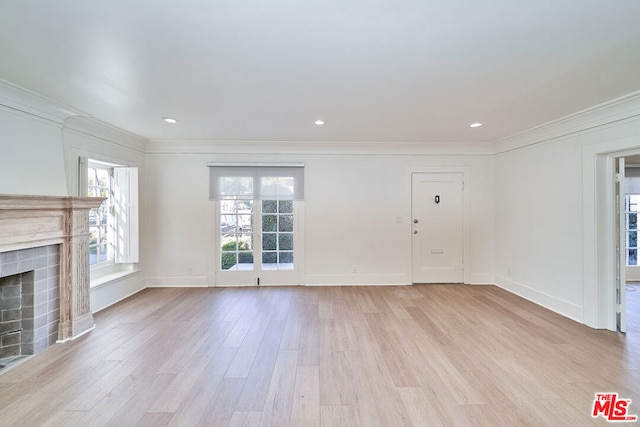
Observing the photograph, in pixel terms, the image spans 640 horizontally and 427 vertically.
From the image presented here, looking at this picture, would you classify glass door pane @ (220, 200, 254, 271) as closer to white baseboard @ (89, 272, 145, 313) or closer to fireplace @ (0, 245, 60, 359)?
white baseboard @ (89, 272, 145, 313)

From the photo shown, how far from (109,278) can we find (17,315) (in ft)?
4.06

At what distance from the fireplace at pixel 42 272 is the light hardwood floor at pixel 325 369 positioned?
0.23 metres

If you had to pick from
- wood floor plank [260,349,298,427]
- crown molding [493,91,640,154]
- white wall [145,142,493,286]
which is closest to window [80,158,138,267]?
white wall [145,142,493,286]

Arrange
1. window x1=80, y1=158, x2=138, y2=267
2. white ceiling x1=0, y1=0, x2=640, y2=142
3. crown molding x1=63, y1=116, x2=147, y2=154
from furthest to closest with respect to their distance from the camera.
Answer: window x1=80, y1=158, x2=138, y2=267 → crown molding x1=63, y1=116, x2=147, y2=154 → white ceiling x1=0, y1=0, x2=640, y2=142

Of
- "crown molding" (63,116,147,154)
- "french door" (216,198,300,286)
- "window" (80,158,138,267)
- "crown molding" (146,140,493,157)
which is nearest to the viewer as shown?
"crown molding" (63,116,147,154)

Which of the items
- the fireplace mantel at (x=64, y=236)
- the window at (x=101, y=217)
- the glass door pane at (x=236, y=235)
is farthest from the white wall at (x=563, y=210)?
the window at (x=101, y=217)

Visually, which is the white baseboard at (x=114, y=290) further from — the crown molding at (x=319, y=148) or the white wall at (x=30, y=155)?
the crown molding at (x=319, y=148)

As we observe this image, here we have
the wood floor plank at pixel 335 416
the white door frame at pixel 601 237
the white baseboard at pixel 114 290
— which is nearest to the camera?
the wood floor plank at pixel 335 416

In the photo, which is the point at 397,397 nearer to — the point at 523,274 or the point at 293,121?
the point at 293,121

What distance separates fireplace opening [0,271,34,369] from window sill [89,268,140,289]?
2.58 feet

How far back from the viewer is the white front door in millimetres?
4742

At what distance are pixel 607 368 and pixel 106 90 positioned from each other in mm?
5070

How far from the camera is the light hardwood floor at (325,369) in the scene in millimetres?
1813

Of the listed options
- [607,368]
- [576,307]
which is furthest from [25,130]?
[576,307]
